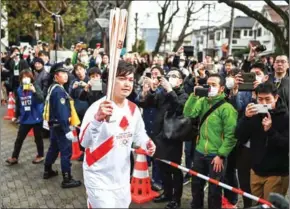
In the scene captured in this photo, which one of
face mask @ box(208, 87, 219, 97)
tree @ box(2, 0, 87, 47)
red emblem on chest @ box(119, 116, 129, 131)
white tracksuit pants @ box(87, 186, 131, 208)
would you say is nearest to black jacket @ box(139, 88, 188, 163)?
face mask @ box(208, 87, 219, 97)

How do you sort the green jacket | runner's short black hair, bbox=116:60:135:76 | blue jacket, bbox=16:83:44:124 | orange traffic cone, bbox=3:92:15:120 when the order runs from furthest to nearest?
orange traffic cone, bbox=3:92:15:120 → blue jacket, bbox=16:83:44:124 → the green jacket → runner's short black hair, bbox=116:60:135:76

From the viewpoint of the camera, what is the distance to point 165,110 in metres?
5.15

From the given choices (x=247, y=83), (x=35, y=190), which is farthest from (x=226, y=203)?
(x=35, y=190)

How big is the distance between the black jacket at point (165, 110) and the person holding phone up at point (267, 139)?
0.92 meters

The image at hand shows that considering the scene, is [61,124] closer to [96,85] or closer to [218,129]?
[96,85]

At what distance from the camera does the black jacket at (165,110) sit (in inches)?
191

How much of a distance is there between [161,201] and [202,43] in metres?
81.8

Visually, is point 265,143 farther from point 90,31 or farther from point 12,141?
point 90,31

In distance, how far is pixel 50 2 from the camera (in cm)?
2377

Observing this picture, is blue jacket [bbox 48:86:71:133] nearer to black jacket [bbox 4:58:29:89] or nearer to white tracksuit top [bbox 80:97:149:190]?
white tracksuit top [bbox 80:97:149:190]

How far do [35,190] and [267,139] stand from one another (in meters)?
3.35

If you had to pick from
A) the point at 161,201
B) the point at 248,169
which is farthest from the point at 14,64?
the point at 248,169

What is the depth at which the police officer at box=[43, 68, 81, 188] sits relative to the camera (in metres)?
5.68

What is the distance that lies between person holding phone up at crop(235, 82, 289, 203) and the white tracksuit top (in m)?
1.39
